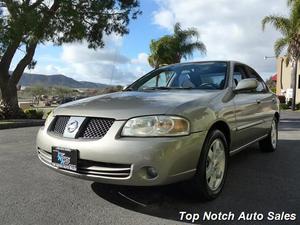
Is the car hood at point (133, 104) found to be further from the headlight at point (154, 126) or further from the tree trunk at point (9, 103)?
the tree trunk at point (9, 103)

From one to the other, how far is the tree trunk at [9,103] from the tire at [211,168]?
1524 cm

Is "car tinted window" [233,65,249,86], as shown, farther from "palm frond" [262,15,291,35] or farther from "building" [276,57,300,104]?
"building" [276,57,300,104]

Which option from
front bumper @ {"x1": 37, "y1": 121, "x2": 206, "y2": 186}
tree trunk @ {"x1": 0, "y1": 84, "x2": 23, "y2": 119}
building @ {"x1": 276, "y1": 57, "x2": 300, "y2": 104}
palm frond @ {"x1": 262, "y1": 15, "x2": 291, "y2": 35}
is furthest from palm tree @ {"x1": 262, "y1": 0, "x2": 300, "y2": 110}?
front bumper @ {"x1": 37, "y1": 121, "x2": 206, "y2": 186}

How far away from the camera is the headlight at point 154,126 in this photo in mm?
3582

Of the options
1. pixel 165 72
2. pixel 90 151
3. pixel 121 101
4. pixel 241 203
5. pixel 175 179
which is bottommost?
pixel 241 203

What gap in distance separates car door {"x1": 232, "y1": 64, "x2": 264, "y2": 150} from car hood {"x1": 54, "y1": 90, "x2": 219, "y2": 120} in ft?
1.97

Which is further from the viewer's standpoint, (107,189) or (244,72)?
(244,72)

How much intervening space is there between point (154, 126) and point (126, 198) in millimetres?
1016

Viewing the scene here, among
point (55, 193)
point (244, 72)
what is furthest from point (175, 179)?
point (244, 72)

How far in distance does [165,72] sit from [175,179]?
2280 mm

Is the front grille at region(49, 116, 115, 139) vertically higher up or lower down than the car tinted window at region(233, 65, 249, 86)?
lower down

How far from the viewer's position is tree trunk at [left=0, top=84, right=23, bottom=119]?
58.7 feet

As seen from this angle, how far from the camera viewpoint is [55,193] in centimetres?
439

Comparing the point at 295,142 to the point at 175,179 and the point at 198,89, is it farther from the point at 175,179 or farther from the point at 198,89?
the point at 175,179
